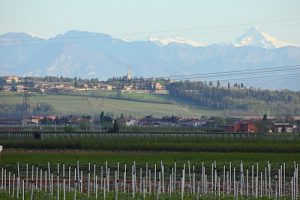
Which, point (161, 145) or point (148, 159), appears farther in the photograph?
point (161, 145)

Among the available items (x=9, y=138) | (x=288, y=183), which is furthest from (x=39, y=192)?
(x=9, y=138)

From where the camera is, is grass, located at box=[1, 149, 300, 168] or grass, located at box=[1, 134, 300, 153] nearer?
grass, located at box=[1, 149, 300, 168]

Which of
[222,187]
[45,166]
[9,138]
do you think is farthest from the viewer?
[9,138]

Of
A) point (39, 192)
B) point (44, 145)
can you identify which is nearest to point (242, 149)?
point (44, 145)

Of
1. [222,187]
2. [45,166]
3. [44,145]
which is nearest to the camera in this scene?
[222,187]

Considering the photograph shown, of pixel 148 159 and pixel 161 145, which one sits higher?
pixel 148 159

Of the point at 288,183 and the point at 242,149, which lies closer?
the point at 288,183

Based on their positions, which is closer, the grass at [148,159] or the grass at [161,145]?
the grass at [148,159]

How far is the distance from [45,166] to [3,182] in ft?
32.4

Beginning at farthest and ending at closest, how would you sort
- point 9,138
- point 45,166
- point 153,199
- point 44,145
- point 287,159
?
point 9,138 < point 44,145 < point 287,159 < point 45,166 < point 153,199

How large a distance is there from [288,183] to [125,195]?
13.5 m

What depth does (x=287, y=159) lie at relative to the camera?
6316cm

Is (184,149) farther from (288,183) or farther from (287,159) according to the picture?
(288,183)

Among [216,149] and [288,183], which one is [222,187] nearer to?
[288,183]
